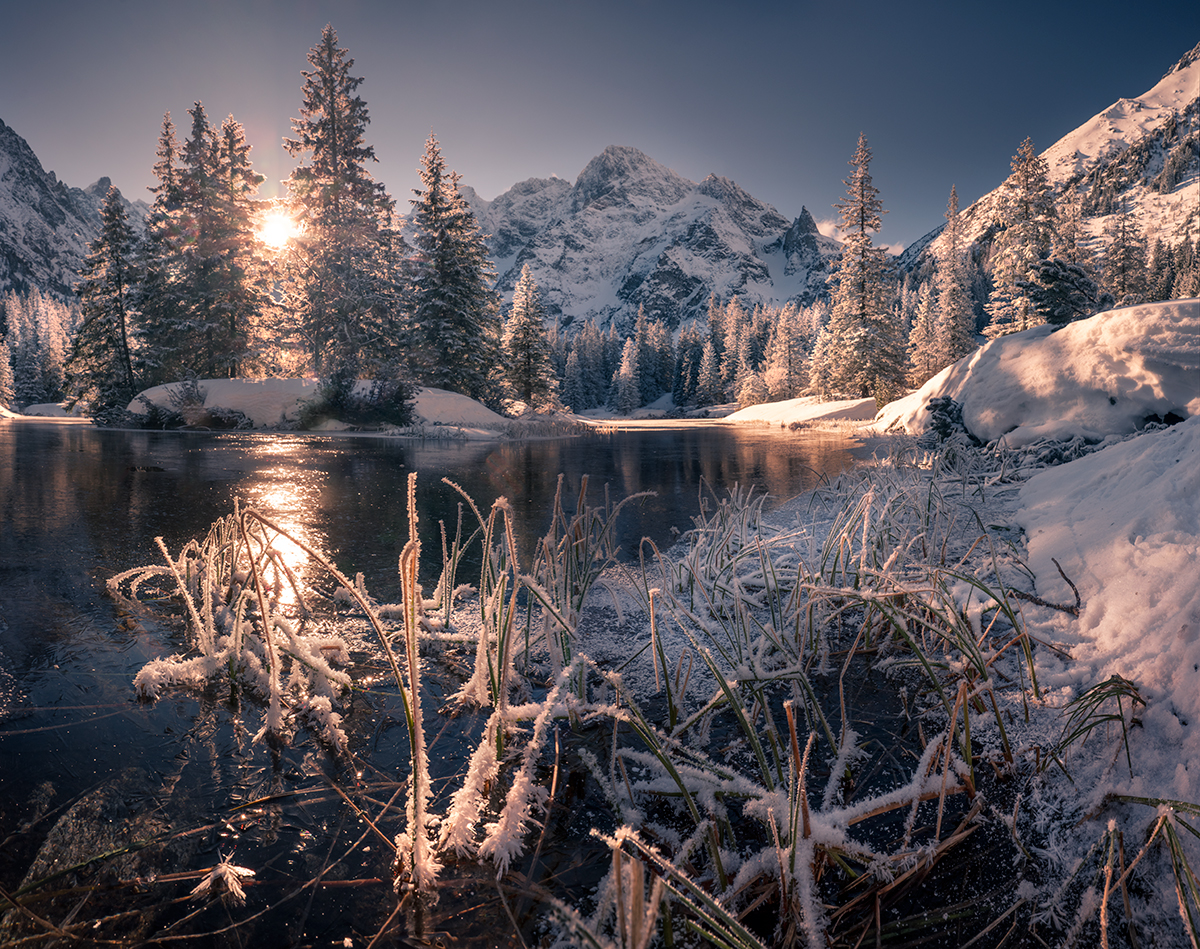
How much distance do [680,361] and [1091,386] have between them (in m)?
69.0

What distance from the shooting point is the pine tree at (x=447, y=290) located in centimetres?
2306

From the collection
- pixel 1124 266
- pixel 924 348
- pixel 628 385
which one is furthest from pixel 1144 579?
pixel 628 385

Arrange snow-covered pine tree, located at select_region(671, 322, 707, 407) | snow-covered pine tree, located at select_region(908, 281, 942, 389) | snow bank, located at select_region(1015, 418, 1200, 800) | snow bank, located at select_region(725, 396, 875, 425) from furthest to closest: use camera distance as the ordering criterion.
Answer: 1. snow-covered pine tree, located at select_region(671, 322, 707, 407)
2. snow-covered pine tree, located at select_region(908, 281, 942, 389)
3. snow bank, located at select_region(725, 396, 875, 425)
4. snow bank, located at select_region(1015, 418, 1200, 800)

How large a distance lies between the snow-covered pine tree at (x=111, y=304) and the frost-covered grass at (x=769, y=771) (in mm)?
28409

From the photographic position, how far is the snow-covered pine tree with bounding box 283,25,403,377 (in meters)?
21.8

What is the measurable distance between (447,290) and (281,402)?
7.69 m

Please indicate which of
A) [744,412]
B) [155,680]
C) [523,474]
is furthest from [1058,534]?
[744,412]

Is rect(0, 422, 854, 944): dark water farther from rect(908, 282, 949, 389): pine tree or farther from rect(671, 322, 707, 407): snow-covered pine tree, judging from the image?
rect(671, 322, 707, 407): snow-covered pine tree

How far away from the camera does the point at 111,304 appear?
81.4ft

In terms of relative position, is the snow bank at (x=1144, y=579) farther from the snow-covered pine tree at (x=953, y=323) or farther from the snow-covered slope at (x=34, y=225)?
the snow-covered slope at (x=34, y=225)

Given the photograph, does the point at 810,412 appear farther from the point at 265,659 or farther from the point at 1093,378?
the point at 265,659

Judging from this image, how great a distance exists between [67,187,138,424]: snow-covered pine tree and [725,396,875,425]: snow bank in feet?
94.6

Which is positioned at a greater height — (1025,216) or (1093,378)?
(1025,216)

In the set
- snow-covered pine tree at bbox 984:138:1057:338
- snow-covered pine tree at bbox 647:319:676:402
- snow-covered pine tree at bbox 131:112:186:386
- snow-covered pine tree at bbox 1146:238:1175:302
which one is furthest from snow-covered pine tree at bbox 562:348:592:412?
snow-covered pine tree at bbox 1146:238:1175:302
